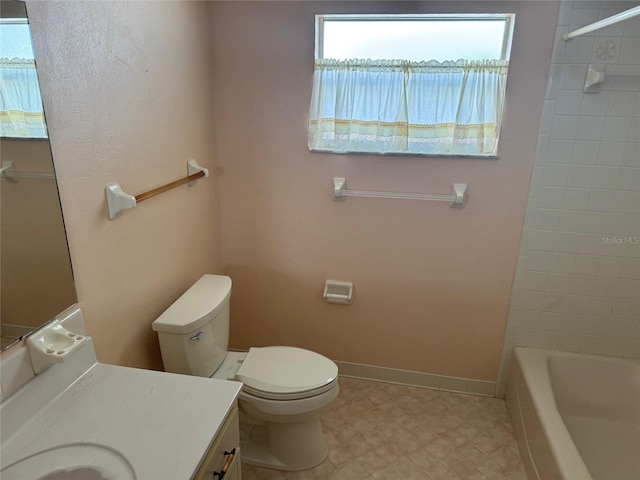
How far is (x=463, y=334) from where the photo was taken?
7.95 feet

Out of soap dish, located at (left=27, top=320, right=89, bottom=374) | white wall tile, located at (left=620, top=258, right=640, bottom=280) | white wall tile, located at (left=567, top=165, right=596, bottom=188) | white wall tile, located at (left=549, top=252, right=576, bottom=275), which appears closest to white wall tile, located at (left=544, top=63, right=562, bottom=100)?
white wall tile, located at (left=567, top=165, right=596, bottom=188)

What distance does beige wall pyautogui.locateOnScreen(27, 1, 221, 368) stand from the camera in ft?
4.16

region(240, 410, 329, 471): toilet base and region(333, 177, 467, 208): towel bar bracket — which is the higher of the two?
region(333, 177, 467, 208): towel bar bracket

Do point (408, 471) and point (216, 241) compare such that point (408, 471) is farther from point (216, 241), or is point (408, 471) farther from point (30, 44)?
point (30, 44)

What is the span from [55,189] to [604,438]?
256 centimetres

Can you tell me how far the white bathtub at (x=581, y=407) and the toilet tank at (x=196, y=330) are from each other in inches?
56.6

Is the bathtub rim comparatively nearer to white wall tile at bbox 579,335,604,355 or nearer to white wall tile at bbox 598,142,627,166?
white wall tile at bbox 579,335,604,355

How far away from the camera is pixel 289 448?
1.99m

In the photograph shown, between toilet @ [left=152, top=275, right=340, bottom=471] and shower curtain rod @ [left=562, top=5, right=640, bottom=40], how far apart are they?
1.66 m

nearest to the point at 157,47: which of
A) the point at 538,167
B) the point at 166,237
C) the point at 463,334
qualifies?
the point at 166,237

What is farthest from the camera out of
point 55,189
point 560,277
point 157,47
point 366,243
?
point 366,243

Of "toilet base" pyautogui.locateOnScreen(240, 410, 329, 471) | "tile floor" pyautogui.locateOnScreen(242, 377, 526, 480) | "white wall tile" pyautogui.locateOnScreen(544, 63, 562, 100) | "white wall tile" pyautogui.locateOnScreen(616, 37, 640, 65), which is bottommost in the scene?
"tile floor" pyautogui.locateOnScreen(242, 377, 526, 480)

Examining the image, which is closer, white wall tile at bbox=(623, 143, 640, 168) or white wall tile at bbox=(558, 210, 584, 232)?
white wall tile at bbox=(623, 143, 640, 168)

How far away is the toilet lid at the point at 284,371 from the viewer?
72.4 inches
